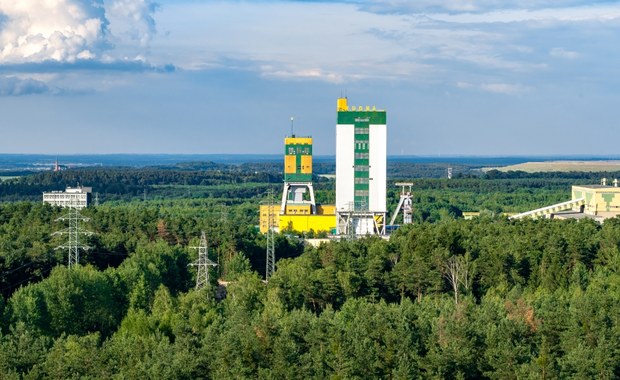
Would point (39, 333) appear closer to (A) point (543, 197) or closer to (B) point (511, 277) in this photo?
(B) point (511, 277)

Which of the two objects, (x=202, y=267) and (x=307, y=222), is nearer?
(x=202, y=267)

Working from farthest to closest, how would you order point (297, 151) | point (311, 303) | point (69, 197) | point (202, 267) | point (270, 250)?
point (69, 197), point (297, 151), point (270, 250), point (202, 267), point (311, 303)

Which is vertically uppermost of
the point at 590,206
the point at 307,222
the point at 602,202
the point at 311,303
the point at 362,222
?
the point at 602,202

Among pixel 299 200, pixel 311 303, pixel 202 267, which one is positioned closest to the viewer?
pixel 311 303

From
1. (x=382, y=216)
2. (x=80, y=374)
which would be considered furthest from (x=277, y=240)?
(x=80, y=374)

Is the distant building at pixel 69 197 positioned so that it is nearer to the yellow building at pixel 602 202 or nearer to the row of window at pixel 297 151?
the row of window at pixel 297 151

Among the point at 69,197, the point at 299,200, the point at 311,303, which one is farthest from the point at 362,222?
the point at 69,197

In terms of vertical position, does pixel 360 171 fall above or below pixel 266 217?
above

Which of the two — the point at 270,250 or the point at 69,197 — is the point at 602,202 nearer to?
the point at 270,250
